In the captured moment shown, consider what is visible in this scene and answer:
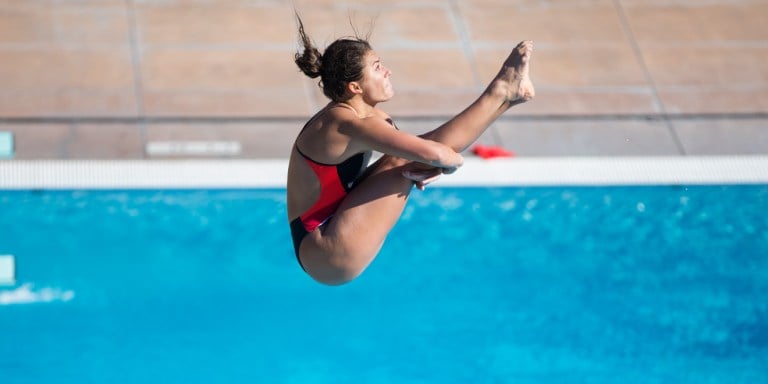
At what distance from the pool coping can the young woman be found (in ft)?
10.4

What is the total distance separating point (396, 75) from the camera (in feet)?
34.1

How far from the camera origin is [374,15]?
11383 mm

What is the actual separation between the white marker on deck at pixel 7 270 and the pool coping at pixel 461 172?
2.03ft

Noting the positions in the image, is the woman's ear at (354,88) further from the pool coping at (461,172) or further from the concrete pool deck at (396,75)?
the concrete pool deck at (396,75)

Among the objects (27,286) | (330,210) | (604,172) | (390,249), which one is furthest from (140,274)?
(604,172)

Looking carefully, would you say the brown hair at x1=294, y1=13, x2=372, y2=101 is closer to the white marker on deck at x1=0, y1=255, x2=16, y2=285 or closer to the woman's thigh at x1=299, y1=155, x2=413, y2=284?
the woman's thigh at x1=299, y1=155, x2=413, y2=284

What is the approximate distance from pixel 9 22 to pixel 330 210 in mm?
5962

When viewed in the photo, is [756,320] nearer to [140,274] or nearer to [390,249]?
[390,249]

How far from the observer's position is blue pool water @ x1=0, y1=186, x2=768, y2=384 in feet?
26.5

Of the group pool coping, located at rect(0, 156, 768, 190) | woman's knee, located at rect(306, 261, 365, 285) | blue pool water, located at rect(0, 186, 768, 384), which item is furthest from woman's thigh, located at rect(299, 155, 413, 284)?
pool coping, located at rect(0, 156, 768, 190)

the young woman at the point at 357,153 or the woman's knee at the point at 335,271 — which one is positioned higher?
the young woman at the point at 357,153

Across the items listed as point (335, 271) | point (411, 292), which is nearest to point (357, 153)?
point (335, 271)

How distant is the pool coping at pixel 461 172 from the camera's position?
8875mm

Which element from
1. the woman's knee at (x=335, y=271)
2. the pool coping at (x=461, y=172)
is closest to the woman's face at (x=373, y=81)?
the woman's knee at (x=335, y=271)
